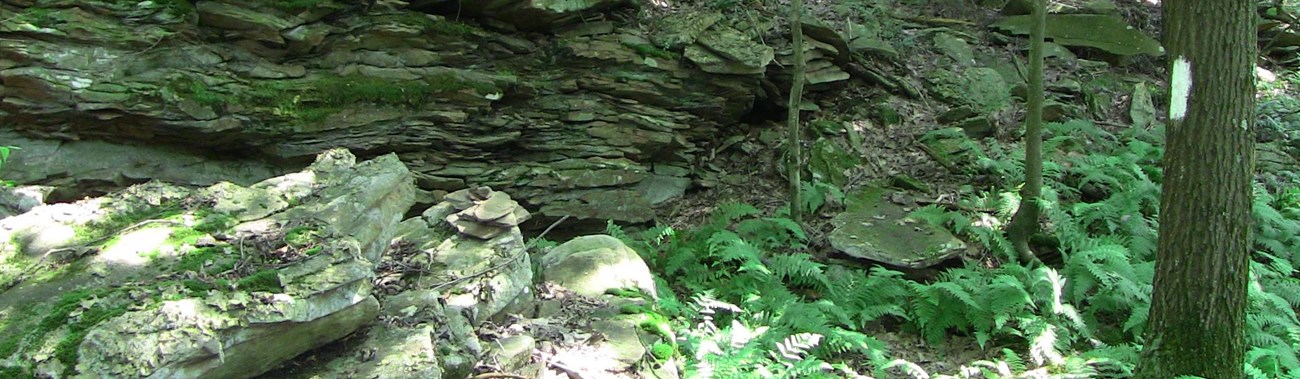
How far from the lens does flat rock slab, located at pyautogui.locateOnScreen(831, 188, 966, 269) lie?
7.83 metres

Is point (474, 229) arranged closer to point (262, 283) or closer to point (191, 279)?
point (262, 283)

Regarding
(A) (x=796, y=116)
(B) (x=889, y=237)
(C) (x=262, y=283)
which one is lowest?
(B) (x=889, y=237)

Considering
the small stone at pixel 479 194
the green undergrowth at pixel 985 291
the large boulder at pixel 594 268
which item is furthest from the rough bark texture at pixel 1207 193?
the small stone at pixel 479 194

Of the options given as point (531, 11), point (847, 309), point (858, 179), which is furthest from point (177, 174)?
point (858, 179)

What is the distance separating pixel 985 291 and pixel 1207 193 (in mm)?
2185

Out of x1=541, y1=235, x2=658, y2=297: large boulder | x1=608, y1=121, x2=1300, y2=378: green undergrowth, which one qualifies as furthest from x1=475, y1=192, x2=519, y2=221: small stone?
x1=608, y1=121, x2=1300, y2=378: green undergrowth

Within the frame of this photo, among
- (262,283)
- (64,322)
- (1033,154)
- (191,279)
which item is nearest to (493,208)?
(262,283)

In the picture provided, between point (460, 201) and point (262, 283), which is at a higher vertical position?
point (262, 283)

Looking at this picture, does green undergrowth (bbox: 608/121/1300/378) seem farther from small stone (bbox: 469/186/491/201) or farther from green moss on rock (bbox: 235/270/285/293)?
green moss on rock (bbox: 235/270/285/293)

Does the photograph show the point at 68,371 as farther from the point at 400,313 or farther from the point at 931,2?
the point at 931,2

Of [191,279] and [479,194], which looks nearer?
[191,279]

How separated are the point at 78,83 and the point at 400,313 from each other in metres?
6.15

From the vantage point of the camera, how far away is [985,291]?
6.81m

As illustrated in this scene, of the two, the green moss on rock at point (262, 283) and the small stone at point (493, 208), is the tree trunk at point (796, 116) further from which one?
the green moss on rock at point (262, 283)
